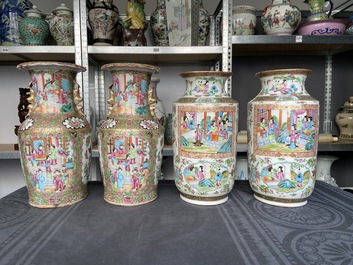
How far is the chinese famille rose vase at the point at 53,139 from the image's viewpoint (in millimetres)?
628

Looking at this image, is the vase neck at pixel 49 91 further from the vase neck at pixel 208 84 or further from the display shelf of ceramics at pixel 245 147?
the display shelf of ceramics at pixel 245 147

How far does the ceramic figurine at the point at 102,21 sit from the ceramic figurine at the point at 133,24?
7 centimetres

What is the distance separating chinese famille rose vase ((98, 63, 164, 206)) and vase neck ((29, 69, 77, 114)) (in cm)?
12

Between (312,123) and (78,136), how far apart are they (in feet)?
1.95

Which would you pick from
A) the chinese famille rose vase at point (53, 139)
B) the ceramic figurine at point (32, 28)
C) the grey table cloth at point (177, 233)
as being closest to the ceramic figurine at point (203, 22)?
the ceramic figurine at point (32, 28)

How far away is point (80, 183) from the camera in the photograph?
706mm

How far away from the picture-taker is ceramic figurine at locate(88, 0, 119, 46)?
4.42ft

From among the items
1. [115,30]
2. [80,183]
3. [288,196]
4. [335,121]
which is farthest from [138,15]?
[335,121]

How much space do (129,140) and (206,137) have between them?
0.64ft

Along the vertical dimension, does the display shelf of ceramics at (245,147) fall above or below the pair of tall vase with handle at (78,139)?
below

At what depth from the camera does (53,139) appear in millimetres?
625

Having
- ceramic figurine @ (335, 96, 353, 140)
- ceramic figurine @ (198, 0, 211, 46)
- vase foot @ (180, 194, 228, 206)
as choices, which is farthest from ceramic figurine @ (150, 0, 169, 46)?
ceramic figurine @ (335, 96, 353, 140)

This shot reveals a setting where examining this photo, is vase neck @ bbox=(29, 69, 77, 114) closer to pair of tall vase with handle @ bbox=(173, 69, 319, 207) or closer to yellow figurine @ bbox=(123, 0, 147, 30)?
pair of tall vase with handle @ bbox=(173, 69, 319, 207)

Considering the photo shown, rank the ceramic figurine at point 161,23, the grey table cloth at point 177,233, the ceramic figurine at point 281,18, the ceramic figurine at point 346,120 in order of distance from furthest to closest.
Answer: the ceramic figurine at point 346,120 → the ceramic figurine at point 161,23 → the ceramic figurine at point 281,18 → the grey table cloth at point 177,233
